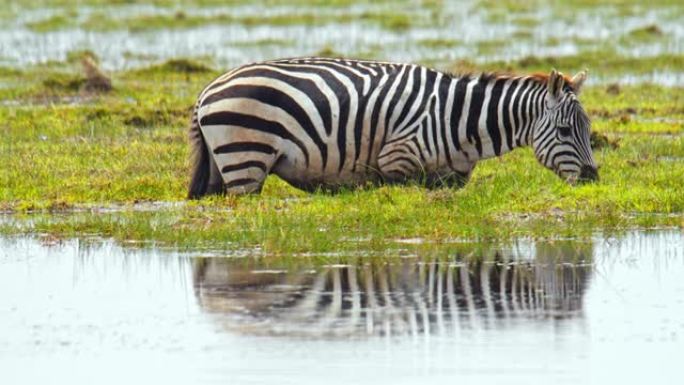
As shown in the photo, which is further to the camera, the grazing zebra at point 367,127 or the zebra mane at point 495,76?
the zebra mane at point 495,76

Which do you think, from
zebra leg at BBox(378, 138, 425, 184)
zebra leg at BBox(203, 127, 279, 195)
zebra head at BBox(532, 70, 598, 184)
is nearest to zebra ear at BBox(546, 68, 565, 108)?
zebra head at BBox(532, 70, 598, 184)

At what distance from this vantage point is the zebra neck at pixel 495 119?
1378 centimetres

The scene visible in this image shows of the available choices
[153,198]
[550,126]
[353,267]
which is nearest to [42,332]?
[353,267]

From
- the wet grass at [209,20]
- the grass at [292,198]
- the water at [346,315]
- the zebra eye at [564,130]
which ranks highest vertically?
the wet grass at [209,20]

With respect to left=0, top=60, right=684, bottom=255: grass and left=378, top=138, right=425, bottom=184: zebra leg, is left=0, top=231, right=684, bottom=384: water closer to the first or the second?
left=0, top=60, right=684, bottom=255: grass

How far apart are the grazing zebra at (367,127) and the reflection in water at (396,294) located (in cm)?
243

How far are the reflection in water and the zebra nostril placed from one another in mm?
2269

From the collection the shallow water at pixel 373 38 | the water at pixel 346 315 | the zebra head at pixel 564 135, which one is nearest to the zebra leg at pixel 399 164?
the zebra head at pixel 564 135

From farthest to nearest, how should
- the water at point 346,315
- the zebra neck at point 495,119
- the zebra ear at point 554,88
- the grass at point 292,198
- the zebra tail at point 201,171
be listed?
the zebra neck at point 495,119 < the zebra tail at point 201,171 < the zebra ear at point 554,88 < the grass at point 292,198 < the water at point 346,315

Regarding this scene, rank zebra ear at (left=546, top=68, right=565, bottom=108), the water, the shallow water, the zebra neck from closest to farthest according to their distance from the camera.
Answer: the water
zebra ear at (left=546, top=68, right=565, bottom=108)
the zebra neck
the shallow water

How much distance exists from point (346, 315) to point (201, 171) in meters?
4.40

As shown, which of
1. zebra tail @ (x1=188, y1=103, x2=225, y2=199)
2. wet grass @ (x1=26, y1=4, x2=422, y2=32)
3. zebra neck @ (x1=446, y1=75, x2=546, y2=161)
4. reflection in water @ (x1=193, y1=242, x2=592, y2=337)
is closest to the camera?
reflection in water @ (x1=193, y1=242, x2=592, y2=337)

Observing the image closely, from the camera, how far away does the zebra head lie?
13.6 meters

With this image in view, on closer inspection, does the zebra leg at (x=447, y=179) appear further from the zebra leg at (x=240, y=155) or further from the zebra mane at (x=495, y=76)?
the zebra leg at (x=240, y=155)
